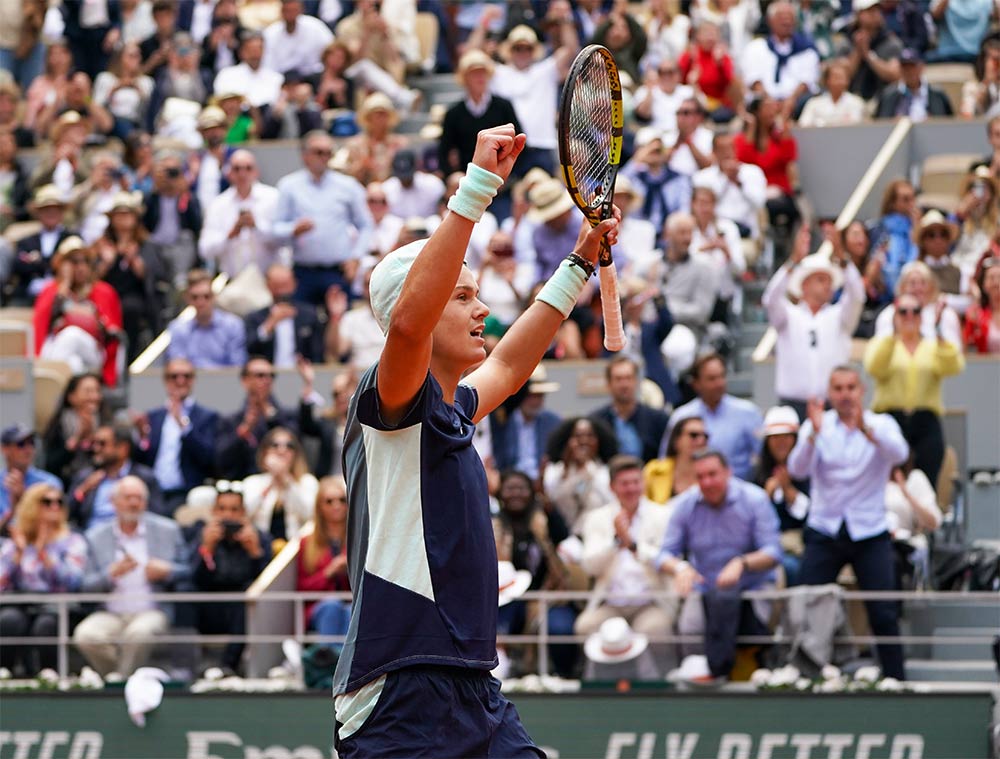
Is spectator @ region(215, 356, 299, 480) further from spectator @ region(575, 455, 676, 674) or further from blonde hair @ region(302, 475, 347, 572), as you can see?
spectator @ region(575, 455, 676, 674)

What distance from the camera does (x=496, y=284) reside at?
13078 mm

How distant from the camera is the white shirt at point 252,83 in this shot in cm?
1748

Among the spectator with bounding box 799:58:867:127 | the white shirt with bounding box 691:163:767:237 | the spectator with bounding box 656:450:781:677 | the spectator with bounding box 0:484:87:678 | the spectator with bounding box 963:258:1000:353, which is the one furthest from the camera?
the spectator with bounding box 799:58:867:127

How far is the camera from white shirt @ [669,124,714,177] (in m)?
14.6

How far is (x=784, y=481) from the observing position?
10953 millimetres

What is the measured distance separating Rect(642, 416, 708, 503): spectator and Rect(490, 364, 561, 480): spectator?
0.86m

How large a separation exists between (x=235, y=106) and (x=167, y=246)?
1.92 m

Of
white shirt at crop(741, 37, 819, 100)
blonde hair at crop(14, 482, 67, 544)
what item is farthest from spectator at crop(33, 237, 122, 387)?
white shirt at crop(741, 37, 819, 100)

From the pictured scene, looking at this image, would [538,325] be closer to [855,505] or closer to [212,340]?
[855,505]

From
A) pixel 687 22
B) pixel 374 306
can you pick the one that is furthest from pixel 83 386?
pixel 374 306

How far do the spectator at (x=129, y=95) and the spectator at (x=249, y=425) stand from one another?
5827mm

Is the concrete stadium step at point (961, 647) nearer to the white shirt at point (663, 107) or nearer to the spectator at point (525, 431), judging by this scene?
the spectator at point (525, 431)

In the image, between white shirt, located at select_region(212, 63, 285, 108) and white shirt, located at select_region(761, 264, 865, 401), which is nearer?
white shirt, located at select_region(761, 264, 865, 401)

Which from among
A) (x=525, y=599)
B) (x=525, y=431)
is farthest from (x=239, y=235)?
(x=525, y=599)
